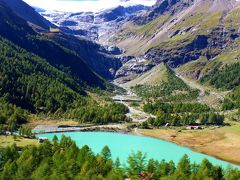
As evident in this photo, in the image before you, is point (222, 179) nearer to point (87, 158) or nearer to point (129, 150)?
point (87, 158)

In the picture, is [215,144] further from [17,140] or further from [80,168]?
[80,168]

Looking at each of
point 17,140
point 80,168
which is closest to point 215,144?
point 17,140

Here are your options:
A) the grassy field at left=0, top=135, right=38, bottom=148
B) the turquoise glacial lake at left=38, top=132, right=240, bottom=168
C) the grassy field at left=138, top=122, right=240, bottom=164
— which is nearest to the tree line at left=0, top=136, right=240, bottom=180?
the turquoise glacial lake at left=38, top=132, right=240, bottom=168

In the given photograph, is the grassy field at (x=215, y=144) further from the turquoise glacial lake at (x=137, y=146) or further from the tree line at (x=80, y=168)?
the tree line at (x=80, y=168)

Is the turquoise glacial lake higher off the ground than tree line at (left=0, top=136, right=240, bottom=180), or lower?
higher

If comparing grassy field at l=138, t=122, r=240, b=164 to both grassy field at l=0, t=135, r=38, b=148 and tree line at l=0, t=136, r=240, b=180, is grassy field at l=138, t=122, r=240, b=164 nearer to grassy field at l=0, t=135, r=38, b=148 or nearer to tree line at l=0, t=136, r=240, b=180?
tree line at l=0, t=136, r=240, b=180

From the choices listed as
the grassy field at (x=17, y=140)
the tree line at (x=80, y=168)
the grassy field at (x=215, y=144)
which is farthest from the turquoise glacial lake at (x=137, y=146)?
the tree line at (x=80, y=168)

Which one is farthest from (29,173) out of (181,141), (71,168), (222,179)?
(181,141)
